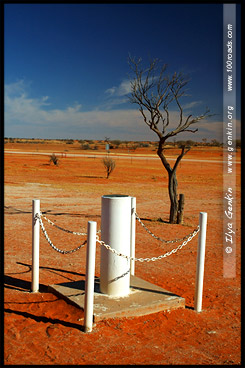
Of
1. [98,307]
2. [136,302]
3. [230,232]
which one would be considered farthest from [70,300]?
[230,232]

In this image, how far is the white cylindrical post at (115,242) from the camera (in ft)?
17.7

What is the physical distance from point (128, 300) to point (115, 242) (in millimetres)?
862

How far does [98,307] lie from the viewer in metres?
5.18

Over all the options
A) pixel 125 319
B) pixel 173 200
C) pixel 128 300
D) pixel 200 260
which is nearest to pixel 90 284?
pixel 125 319

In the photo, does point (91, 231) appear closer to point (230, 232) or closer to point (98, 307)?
point (98, 307)

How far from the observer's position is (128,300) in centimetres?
547

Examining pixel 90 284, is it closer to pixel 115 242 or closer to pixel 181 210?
pixel 115 242

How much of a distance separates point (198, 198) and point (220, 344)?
14043mm

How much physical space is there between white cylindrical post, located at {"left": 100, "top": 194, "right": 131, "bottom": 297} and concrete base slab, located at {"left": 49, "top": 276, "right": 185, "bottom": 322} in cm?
17

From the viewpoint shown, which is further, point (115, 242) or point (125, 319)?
point (115, 242)

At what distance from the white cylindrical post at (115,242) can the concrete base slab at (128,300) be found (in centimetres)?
17

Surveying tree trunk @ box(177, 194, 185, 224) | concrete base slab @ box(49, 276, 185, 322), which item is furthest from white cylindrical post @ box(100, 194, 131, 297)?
tree trunk @ box(177, 194, 185, 224)

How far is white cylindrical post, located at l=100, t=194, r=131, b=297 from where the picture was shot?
17.7ft

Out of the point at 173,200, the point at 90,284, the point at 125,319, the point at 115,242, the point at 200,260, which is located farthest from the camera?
the point at 173,200
